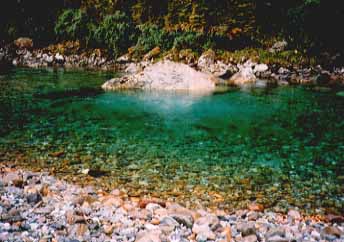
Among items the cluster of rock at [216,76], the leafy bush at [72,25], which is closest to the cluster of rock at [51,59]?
the leafy bush at [72,25]

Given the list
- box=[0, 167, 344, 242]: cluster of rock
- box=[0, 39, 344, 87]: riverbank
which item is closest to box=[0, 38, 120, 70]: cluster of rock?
box=[0, 39, 344, 87]: riverbank

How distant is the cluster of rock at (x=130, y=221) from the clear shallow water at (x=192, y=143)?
1.99ft

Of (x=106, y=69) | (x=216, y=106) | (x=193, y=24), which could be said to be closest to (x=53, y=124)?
(x=216, y=106)

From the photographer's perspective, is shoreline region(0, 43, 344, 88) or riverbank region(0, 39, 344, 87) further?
riverbank region(0, 39, 344, 87)

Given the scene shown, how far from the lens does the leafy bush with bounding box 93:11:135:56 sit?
3466cm

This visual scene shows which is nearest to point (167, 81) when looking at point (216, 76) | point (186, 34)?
point (216, 76)

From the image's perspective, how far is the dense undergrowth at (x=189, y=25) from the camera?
2842 centimetres

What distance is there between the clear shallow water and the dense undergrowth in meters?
11.6

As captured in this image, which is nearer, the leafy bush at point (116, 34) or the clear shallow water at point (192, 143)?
the clear shallow water at point (192, 143)

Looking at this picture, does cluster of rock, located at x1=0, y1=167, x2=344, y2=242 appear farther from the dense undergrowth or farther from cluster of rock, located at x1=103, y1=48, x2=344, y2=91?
the dense undergrowth

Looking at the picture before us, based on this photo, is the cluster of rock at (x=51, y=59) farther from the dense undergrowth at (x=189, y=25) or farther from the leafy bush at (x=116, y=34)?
the dense undergrowth at (x=189, y=25)

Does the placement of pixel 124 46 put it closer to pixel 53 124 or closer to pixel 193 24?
pixel 193 24

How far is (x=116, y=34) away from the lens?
114ft

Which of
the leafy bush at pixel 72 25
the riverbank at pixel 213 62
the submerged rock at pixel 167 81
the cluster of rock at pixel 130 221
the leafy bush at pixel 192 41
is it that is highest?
the leafy bush at pixel 72 25
